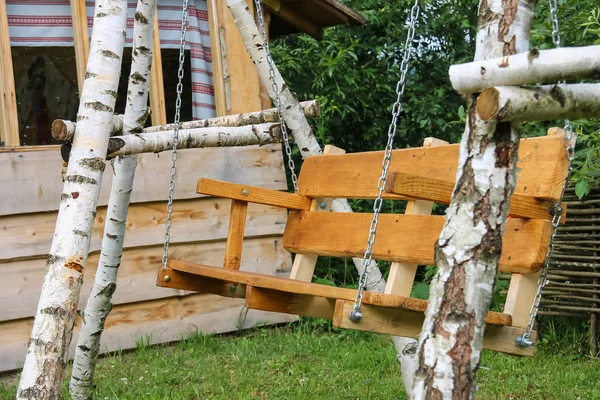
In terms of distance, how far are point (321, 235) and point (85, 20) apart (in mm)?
2407

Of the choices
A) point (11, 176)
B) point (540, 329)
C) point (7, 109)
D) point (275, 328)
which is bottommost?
point (275, 328)

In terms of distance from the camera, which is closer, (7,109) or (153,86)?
(7,109)

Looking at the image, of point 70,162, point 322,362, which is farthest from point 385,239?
point 322,362

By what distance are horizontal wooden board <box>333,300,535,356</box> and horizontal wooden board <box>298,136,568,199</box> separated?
0.52m

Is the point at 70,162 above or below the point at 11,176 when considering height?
above

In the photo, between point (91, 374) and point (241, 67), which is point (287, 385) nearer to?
point (91, 374)

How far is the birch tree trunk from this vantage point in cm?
381

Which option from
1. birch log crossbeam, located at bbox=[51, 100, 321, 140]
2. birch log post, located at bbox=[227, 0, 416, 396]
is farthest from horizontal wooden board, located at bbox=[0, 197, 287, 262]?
birch log post, located at bbox=[227, 0, 416, 396]

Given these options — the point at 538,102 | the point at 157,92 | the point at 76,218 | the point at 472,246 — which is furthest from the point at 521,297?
the point at 157,92

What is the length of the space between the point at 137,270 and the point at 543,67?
4042 mm

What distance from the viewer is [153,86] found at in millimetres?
5645

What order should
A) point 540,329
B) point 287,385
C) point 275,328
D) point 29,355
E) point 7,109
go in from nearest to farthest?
point 29,355 < point 287,385 < point 7,109 < point 540,329 < point 275,328

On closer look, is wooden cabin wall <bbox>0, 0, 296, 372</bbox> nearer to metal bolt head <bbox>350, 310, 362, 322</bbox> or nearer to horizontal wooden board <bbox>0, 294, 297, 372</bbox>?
horizontal wooden board <bbox>0, 294, 297, 372</bbox>

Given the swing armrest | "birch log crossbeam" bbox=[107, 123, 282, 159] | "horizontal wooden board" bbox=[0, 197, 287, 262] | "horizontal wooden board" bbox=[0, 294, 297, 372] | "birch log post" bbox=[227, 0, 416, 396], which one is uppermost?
"birch log post" bbox=[227, 0, 416, 396]
